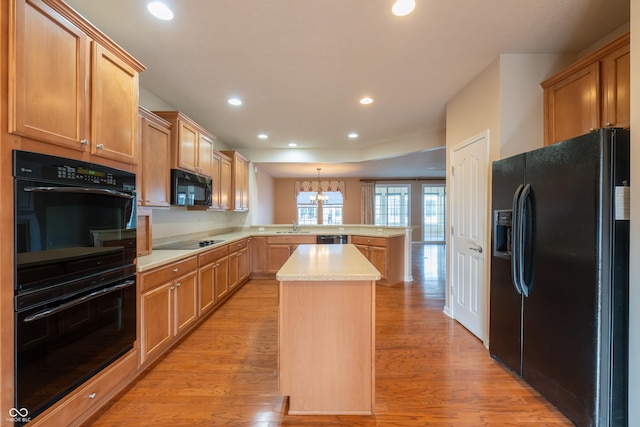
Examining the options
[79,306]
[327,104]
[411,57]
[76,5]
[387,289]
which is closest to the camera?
[79,306]

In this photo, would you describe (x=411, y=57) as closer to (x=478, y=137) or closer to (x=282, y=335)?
(x=478, y=137)

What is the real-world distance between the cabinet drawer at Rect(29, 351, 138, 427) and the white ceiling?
239 centimetres

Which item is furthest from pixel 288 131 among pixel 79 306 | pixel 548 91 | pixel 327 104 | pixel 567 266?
pixel 567 266

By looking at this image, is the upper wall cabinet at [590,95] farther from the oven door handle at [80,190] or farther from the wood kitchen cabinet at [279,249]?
the wood kitchen cabinet at [279,249]

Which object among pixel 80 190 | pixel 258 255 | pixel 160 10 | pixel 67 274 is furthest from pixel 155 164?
pixel 258 255

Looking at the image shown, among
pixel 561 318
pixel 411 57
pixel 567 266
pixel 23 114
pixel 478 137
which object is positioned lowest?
pixel 561 318

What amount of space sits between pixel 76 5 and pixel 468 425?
11.9 feet

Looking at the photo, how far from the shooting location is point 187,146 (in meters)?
3.01

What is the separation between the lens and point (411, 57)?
228 cm

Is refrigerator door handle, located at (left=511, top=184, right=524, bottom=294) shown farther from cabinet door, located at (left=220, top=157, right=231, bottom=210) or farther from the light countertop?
cabinet door, located at (left=220, top=157, right=231, bottom=210)

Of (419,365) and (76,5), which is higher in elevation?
(76,5)

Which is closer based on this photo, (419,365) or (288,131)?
(419,365)

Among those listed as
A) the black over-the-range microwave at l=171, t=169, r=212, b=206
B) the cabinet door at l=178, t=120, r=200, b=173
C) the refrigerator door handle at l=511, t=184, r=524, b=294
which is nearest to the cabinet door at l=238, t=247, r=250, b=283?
the black over-the-range microwave at l=171, t=169, r=212, b=206

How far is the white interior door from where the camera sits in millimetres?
2484
